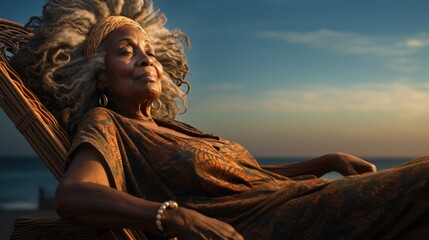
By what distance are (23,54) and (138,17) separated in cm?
69

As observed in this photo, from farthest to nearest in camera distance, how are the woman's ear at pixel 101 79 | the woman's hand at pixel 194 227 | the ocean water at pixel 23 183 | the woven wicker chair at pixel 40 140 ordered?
the ocean water at pixel 23 183
the woman's ear at pixel 101 79
the woven wicker chair at pixel 40 140
the woman's hand at pixel 194 227

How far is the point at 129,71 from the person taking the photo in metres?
3.47

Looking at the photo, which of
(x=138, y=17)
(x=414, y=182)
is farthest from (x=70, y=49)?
(x=414, y=182)

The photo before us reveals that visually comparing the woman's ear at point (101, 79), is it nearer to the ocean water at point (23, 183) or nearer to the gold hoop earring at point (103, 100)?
the gold hoop earring at point (103, 100)

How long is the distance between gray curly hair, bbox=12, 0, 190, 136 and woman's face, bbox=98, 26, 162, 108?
0.21 feet

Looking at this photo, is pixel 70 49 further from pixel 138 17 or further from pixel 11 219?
pixel 11 219

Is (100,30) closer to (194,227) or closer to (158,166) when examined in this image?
(158,166)

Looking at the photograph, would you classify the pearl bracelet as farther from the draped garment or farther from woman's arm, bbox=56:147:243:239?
the draped garment

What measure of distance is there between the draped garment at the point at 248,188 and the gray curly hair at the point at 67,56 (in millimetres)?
386

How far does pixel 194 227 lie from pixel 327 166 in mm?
1609

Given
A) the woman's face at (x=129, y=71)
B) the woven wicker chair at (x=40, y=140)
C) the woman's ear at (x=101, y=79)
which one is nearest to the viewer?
the woven wicker chair at (x=40, y=140)

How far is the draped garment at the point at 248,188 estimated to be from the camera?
8.74 feet

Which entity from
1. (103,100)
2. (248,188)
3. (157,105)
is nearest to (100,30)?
(103,100)

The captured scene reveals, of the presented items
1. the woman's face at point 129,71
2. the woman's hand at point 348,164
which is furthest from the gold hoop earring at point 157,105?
the woman's hand at point 348,164
